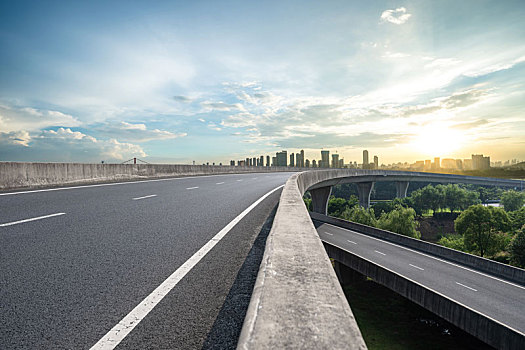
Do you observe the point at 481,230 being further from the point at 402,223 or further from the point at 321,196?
the point at 321,196

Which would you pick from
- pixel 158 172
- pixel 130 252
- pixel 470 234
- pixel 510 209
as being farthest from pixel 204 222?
pixel 510 209

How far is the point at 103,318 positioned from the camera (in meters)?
2.73

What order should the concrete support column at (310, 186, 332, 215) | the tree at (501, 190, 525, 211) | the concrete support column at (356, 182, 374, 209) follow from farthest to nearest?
the tree at (501, 190, 525, 211)
the concrete support column at (356, 182, 374, 209)
the concrete support column at (310, 186, 332, 215)

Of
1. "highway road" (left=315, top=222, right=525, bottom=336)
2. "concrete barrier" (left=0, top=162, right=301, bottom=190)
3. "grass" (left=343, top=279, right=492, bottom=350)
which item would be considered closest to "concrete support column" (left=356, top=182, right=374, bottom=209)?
"highway road" (left=315, top=222, right=525, bottom=336)

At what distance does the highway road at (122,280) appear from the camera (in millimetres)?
2477

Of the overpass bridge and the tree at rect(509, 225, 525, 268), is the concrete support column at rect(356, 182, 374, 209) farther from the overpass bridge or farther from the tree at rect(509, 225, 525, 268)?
the overpass bridge

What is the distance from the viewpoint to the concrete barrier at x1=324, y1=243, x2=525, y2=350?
1306 centimetres

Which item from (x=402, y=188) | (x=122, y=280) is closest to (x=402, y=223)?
(x=402, y=188)

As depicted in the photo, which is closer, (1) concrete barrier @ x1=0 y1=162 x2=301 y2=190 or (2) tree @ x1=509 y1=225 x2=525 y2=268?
(1) concrete barrier @ x1=0 y1=162 x2=301 y2=190

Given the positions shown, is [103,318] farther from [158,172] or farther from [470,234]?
[470,234]

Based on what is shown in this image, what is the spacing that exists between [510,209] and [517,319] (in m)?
106

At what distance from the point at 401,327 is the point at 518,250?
29.7 metres

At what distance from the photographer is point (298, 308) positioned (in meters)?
1.80

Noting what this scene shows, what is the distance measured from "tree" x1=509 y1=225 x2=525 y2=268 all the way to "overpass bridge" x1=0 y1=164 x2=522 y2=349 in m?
47.7
